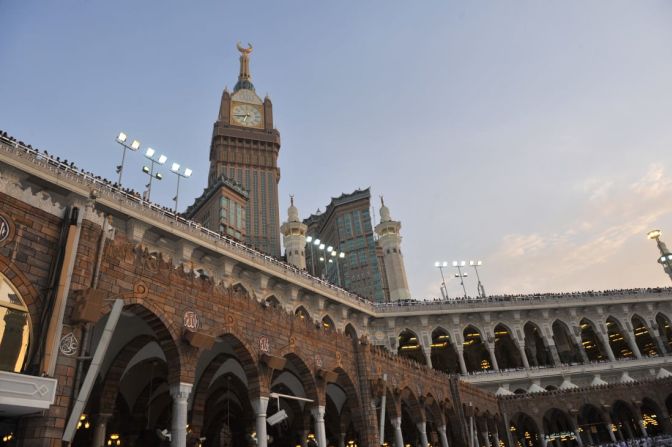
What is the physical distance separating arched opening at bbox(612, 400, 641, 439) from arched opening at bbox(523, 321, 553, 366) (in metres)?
7.75

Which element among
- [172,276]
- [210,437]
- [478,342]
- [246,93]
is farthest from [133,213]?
[246,93]

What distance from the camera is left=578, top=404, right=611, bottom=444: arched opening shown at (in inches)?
1479

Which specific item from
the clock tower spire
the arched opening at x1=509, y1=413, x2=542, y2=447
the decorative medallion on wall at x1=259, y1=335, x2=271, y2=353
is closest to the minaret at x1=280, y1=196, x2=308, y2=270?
the clock tower spire

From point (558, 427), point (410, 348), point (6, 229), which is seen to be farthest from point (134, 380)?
point (410, 348)

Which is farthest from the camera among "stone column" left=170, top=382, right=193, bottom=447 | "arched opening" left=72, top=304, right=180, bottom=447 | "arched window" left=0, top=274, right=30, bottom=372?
"arched opening" left=72, top=304, right=180, bottom=447

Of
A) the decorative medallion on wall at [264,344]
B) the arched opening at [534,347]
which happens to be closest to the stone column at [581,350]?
the arched opening at [534,347]

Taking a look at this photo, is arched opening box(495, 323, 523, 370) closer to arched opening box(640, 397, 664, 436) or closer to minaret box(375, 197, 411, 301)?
arched opening box(640, 397, 664, 436)

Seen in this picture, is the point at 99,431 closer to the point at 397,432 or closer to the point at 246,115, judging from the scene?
the point at 397,432

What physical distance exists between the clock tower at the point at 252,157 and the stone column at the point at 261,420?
68.3 m

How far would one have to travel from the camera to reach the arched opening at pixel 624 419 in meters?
38.8

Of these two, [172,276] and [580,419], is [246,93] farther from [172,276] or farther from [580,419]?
[172,276]

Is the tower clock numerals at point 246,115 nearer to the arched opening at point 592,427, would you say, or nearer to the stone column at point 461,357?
the stone column at point 461,357

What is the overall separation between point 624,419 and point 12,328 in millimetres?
45534

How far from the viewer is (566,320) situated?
159ft
